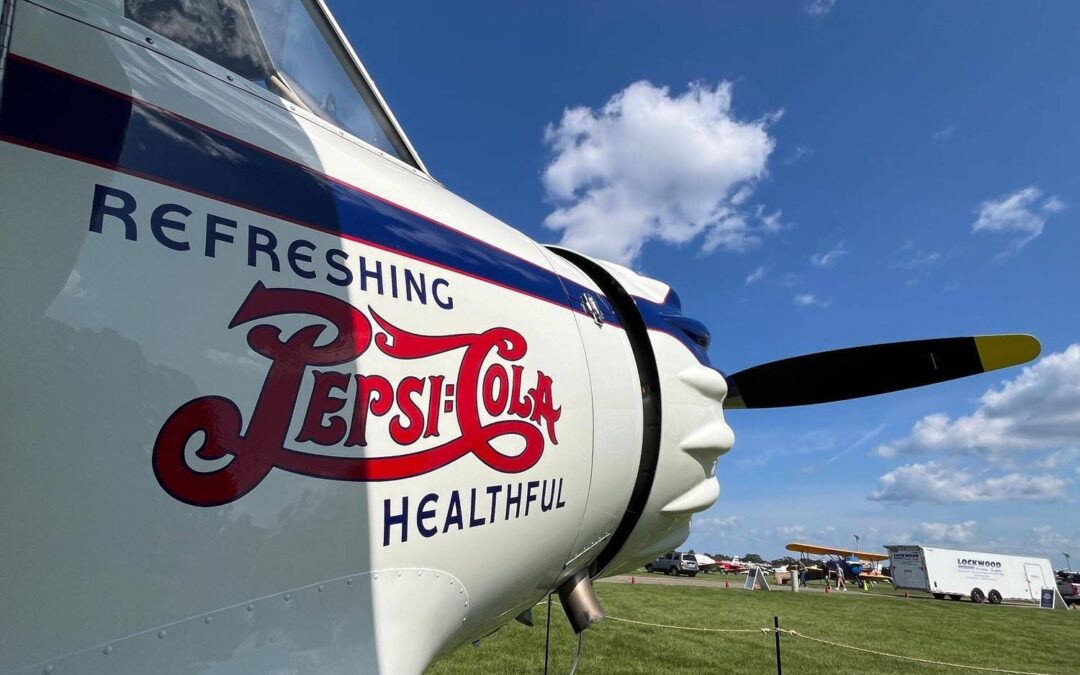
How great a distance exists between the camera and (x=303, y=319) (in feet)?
4.91

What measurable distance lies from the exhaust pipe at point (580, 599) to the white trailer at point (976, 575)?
35460 millimetres

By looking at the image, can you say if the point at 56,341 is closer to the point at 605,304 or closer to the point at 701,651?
the point at 605,304

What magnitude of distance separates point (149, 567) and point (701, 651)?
37.4ft

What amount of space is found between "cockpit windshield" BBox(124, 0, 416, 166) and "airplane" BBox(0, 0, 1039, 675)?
0.01m

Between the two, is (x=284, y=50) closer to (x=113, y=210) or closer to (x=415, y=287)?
(x=415, y=287)

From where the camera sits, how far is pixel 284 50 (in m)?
2.44

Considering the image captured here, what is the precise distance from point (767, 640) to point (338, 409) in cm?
1313

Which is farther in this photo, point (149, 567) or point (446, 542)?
point (446, 542)

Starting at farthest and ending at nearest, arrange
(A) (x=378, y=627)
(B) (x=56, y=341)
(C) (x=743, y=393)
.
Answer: (C) (x=743, y=393), (A) (x=378, y=627), (B) (x=56, y=341)

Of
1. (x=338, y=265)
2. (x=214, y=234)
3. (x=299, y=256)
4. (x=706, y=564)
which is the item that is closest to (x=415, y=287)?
(x=338, y=265)

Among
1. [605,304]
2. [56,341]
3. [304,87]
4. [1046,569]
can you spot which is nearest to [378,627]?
[56,341]

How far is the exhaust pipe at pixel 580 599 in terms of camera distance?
10.1 ft

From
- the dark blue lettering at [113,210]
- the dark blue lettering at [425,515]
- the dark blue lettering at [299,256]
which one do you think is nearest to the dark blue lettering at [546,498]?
the dark blue lettering at [425,515]

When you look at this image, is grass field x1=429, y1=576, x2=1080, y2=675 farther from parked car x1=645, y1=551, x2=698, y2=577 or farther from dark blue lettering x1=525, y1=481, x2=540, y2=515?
parked car x1=645, y1=551, x2=698, y2=577
